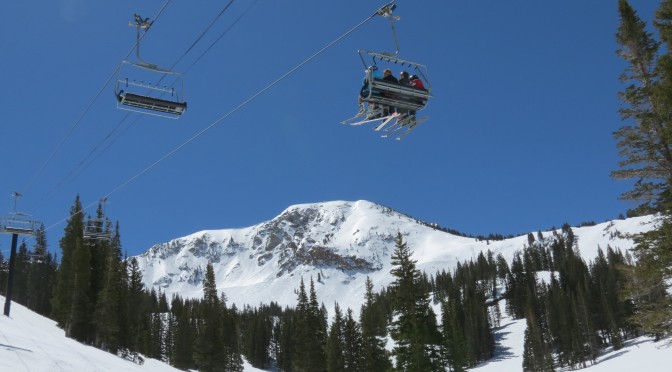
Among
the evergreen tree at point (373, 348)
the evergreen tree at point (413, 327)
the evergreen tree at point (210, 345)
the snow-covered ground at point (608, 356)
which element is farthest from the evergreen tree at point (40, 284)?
the snow-covered ground at point (608, 356)

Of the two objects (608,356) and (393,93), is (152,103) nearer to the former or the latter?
(393,93)

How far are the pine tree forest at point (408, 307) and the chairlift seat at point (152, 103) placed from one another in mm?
16117

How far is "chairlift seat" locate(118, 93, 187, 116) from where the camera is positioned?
16281mm

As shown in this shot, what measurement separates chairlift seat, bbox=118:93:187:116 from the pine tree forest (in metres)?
16.1

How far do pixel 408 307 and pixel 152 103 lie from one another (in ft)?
72.2

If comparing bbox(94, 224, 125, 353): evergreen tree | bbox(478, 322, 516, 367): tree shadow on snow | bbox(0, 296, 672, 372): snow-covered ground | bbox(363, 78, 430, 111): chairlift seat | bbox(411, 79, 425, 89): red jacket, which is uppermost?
bbox(411, 79, 425, 89): red jacket

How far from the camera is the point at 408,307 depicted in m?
33.4

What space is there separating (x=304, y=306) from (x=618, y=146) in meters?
42.6

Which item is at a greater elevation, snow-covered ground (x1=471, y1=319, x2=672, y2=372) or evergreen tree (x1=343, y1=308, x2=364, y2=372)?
evergreen tree (x1=343, y1=308, x2=364, y2=372)

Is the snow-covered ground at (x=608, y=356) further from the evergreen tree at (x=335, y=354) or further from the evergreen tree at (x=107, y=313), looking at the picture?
the evergreen tree at (x=107, y=313)

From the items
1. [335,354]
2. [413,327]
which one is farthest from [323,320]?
[413,327]

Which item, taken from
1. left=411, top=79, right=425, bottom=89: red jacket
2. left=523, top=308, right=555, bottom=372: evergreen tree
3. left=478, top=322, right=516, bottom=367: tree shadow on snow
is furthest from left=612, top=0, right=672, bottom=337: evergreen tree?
left=478, top=322, right=516, bottom=367: tree shadow on snow

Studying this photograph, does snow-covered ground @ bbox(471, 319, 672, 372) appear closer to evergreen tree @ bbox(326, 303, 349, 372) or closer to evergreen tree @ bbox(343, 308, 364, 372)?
evergreen tree @ bbox(343, 308, 364, 372)

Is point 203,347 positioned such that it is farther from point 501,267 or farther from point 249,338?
point 501,267
